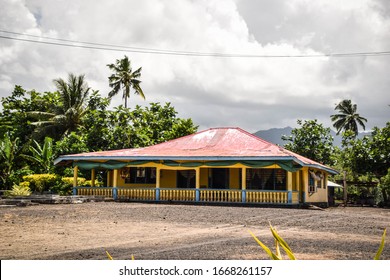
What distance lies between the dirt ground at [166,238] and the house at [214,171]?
7.05 meters

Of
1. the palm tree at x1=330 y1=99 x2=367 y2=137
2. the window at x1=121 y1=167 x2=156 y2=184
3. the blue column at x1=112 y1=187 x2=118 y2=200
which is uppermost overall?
the palm tree at x1=330 y1=99 x2=367 y2=137

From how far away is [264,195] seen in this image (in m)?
18.3

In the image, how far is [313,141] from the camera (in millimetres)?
32406

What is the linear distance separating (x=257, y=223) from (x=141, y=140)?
18.8 m

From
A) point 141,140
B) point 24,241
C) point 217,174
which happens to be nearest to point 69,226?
point 24,241


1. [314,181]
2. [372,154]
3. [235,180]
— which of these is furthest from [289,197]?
[372,154]

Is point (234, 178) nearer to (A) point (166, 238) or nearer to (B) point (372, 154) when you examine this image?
(B) point (372, 154)

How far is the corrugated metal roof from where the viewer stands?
1845 cm

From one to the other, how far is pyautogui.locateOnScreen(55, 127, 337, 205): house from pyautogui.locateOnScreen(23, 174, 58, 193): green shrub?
1479 millimetres

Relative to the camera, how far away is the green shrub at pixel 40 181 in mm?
22219

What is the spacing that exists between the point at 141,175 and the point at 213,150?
464 cm

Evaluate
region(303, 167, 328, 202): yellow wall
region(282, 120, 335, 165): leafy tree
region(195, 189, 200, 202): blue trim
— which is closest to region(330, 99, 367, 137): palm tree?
region(282, 120, 335, 165): leafy tree

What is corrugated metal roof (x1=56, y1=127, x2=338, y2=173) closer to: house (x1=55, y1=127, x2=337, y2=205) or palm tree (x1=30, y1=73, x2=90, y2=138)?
house (x1=55, y1=127, x2=337, y2=205)

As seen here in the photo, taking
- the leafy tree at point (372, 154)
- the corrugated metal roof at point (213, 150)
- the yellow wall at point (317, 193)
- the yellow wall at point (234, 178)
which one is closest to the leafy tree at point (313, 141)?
the leafy tree at point (372, 154)
